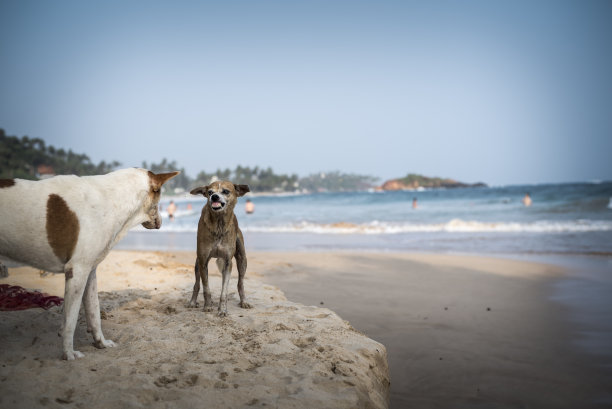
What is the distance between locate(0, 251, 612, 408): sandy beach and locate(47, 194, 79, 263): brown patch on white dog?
0.92 m

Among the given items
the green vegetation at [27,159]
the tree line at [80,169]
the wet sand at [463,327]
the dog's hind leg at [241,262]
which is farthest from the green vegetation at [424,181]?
the dog's hind leg at [241,262]

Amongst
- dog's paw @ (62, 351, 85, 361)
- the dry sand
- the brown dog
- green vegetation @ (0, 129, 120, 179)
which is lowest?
the dry sand

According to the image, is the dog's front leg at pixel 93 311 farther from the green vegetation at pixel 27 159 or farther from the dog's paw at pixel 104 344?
the green vegetation at pixel 27 159

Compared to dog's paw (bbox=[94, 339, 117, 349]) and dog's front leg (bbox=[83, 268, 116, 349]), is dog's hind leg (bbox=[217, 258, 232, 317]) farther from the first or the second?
dog's front leg (bbox=[83, 268, 116, 349])

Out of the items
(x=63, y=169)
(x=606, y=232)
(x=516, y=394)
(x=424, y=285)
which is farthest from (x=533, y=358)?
(x=63, y=169)

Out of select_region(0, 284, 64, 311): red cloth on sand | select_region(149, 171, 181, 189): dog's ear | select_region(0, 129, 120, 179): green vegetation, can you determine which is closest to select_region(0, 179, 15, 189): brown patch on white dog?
select_region(149, 171, 181, 189): dog's ear

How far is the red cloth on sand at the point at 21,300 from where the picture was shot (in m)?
4.54

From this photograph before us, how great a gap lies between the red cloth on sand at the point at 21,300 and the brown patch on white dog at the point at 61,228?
2.09 metres

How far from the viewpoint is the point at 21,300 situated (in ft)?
15.3

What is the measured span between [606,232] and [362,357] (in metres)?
17.6

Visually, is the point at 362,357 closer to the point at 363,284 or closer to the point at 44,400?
the point at 44,400

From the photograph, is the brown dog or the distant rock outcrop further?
the distant rock outcrop

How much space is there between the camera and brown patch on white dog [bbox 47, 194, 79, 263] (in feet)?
10.1

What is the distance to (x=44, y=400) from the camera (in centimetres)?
263
